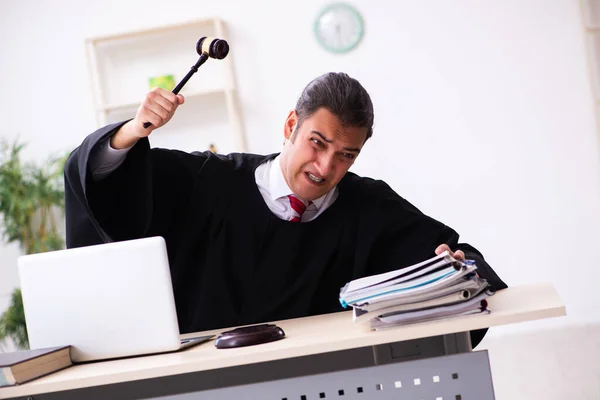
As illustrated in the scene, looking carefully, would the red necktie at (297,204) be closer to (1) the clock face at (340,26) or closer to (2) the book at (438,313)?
(2) the book at (438,313)

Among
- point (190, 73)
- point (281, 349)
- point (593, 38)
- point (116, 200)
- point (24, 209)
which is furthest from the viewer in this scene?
point (593, 38)

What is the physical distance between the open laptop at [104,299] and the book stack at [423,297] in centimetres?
42

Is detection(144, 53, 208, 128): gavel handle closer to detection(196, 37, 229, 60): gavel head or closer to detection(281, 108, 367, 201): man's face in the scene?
detection(196, 37, 229, 60): gavel head

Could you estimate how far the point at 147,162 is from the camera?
2268 mm

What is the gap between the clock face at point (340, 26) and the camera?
5312 millimetres

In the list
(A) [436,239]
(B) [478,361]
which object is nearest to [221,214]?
(A) [436,239]

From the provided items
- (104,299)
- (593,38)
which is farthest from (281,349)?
(593,38)

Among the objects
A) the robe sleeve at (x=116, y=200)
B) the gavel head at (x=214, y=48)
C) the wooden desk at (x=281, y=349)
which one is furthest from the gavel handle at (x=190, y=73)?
the wooden desk at (x=281, y=349)

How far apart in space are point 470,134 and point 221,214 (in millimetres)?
3233

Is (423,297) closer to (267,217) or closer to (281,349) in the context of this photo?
(281,349)

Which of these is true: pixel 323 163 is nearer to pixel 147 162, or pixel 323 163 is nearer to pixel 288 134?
pixel 288 134

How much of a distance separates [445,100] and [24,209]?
9.13 feet

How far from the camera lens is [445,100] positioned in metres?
5.31

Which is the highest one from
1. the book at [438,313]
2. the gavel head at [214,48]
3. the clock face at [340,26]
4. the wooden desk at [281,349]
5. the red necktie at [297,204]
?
the clock face at [340,26]
